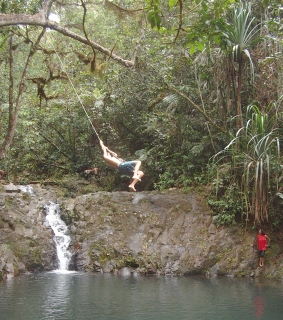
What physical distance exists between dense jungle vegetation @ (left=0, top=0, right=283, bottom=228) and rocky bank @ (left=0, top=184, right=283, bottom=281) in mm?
653

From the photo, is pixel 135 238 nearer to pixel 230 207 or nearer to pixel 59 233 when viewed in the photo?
pixel 59 233

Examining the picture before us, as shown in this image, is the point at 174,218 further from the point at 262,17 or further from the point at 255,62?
the point at 262,17

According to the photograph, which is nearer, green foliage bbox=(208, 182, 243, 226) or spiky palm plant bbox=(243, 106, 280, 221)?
spiky palm plant bbox=(243, 106, 280, 221)

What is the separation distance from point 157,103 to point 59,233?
559 centimetres

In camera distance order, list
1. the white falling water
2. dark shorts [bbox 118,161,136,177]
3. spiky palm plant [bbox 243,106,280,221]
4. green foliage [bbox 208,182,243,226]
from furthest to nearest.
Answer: the white falling water < green foliage [bbox 208,182,243,226] < spiky palm plant [bbox 243,106,280,221] < dark shorts [bbox 118,161,136,177]

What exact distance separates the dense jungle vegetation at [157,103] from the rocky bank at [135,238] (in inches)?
25.7

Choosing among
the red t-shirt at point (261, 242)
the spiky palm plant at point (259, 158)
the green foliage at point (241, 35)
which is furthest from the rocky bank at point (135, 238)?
the green foliage at point (241, 35)

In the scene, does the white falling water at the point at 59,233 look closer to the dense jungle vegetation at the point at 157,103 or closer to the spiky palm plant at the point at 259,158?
the dense jungle vegetation at the point at 157,103

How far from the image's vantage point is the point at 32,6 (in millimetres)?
9711

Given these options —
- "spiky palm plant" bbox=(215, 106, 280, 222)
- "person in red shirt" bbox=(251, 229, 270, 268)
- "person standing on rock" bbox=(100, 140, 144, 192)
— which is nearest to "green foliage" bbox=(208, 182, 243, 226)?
"spiky palm plant" bbox=(215, 106, 280, 222)

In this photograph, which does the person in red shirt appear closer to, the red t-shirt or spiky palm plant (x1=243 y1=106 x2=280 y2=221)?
the red t-shirt

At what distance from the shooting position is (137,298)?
768 cm

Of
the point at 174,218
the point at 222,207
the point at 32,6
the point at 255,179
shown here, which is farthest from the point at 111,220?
the point at 32,6

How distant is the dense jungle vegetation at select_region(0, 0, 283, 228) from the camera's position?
973 centimetres
